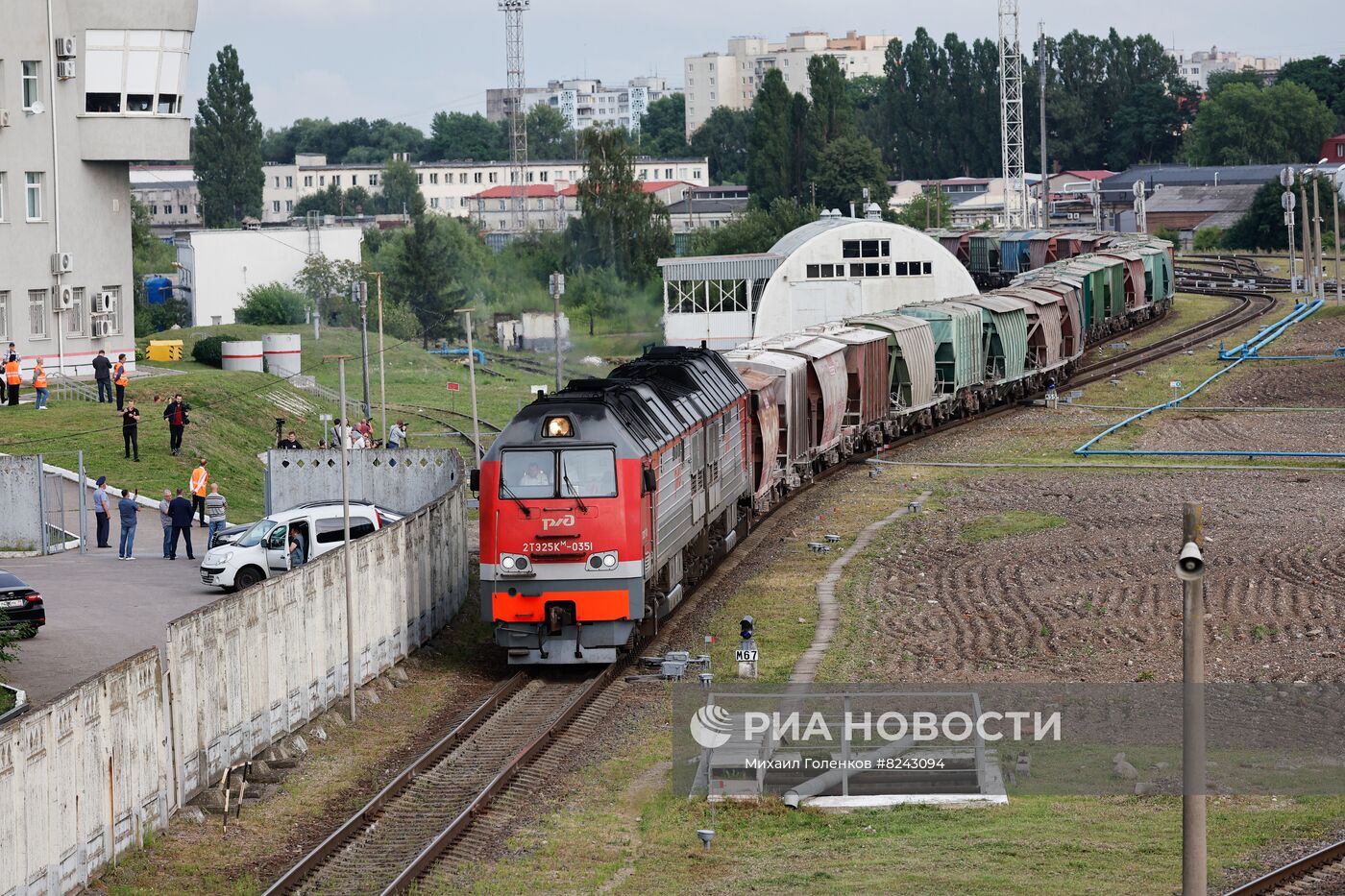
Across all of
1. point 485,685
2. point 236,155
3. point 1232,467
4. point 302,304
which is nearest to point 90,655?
point 485,685

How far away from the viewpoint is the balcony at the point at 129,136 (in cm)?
5003

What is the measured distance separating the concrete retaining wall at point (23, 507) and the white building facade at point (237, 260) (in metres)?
56.2

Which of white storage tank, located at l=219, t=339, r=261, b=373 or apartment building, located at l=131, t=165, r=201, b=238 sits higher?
apartment building, located at l=131, t=165, r=201, b=238

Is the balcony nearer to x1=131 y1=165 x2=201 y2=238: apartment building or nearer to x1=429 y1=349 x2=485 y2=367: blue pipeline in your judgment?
x1=429 y1=349 x2=485 y2=367: blue pipeline

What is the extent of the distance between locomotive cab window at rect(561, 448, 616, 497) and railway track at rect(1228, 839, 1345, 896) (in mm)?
10342

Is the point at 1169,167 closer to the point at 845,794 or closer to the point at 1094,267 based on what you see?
the point at 1094,267

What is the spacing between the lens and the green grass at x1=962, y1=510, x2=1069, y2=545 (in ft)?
106

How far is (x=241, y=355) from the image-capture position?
5869cm

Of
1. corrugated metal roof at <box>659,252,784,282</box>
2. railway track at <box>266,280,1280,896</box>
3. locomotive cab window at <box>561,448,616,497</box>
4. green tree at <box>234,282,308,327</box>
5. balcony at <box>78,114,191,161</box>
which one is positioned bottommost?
railway track at <box>266,280,1280,896</box>

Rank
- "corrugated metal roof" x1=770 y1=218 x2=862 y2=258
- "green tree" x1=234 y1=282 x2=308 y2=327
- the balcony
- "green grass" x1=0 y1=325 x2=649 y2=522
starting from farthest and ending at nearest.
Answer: "green tree" x1=234 y1=282 x2=308 y2=327 < "corrugated metal roof" x1=770 y1=218 x2=862 y2=258 < the balcony < "green grass" x1=0 y1=325 x2=649 y2=522

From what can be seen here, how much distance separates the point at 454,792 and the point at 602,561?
16.2ft

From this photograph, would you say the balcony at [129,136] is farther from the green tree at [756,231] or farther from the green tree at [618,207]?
the green tree at [756,231]

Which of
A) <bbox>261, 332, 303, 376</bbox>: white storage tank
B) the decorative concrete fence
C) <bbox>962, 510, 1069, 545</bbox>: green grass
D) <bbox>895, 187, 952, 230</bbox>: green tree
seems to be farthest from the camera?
<bbox>895, 187, 952, 230</bbox>: green tree

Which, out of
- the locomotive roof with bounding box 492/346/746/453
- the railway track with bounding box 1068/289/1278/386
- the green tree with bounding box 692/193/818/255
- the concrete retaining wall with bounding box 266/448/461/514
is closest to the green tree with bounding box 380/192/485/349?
the green tree with bounding box 692/193/818/255
